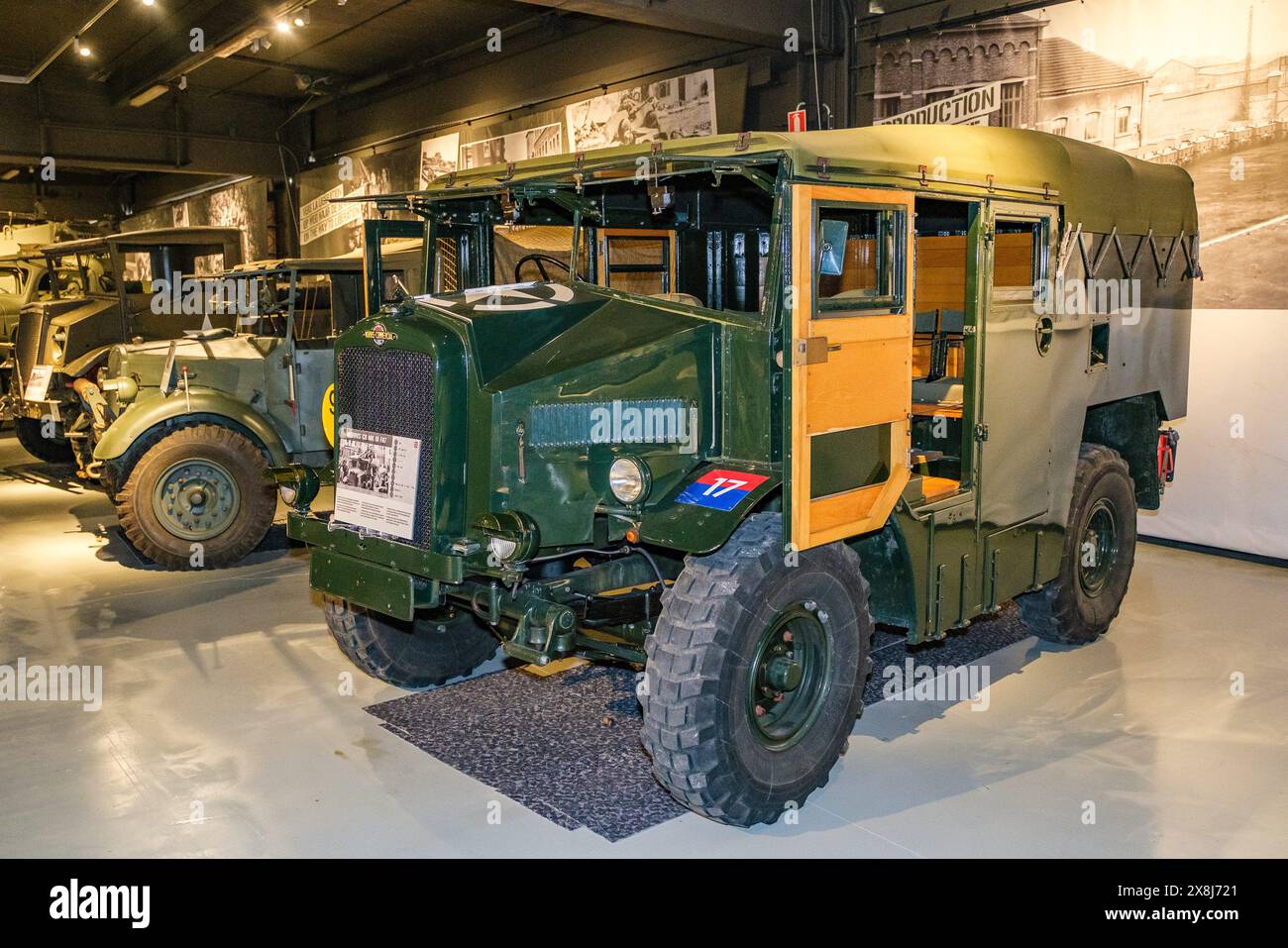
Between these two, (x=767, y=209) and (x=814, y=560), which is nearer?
(x=814, y=560)

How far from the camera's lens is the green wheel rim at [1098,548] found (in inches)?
242

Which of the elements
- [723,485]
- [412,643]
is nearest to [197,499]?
[412,643]

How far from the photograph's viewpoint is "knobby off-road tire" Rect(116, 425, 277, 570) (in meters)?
8.27

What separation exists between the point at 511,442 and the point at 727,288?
1.98 meters

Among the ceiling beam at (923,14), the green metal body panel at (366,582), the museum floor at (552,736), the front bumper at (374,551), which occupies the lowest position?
the museum floor at (552,736)

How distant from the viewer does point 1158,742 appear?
16.0ft

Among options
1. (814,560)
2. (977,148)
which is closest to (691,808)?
(814,560)

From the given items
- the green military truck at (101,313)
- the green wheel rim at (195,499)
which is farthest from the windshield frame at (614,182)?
the green military truck at (101,313)

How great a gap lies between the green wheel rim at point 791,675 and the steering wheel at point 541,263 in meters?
1.95

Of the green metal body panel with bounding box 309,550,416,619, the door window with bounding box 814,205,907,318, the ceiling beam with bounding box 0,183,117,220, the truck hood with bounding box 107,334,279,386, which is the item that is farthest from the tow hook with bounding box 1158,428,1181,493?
the ceiling beam with bounding box 0,183,117,220

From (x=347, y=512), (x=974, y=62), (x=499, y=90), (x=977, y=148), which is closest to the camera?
(x=347, y=512)

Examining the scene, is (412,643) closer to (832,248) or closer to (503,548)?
(503,548)

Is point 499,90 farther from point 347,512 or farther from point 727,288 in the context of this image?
point 347,512

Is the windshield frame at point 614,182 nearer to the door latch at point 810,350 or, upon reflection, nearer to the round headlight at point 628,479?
the door latch at point 810,350
